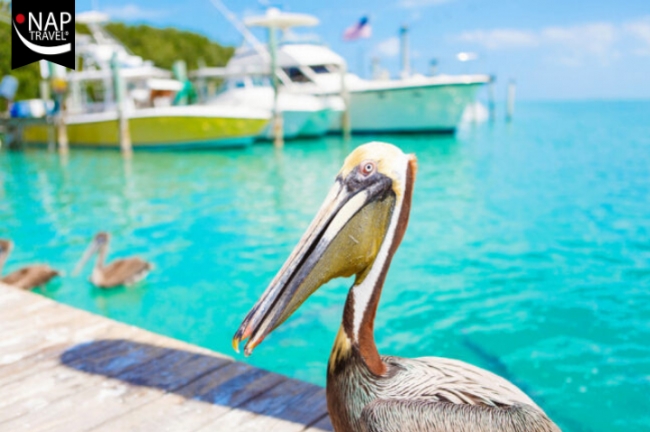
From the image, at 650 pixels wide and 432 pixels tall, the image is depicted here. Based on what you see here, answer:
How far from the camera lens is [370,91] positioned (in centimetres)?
2602

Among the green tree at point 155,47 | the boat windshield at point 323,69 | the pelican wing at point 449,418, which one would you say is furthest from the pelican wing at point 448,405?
the green tree at point 155,47

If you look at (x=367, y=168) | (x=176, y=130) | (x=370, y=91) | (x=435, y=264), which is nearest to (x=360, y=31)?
(x=370, y=91)

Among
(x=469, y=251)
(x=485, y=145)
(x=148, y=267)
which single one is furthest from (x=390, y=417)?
(x=485, y=145)

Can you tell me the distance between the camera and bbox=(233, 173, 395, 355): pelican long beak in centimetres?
Answer: 184

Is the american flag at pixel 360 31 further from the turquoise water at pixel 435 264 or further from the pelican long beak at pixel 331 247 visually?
the pelican long beak at pixel 331 247

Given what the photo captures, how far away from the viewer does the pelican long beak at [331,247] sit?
1.84 m

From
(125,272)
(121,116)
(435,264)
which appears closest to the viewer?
(125,272)

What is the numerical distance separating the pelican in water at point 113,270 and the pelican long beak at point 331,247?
5.23 meters

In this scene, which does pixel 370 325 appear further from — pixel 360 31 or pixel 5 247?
pixel 360 31

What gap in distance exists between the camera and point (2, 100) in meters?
37.4

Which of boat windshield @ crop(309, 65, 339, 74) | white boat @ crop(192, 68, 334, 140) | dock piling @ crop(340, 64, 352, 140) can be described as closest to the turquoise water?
white boat @ crop(192, 68, 334, 140)

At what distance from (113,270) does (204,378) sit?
4262 millimetres

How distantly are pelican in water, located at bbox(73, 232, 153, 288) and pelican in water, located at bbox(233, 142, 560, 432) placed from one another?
5.17m

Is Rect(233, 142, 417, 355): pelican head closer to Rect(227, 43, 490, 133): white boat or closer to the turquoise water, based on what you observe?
the turquoise water
